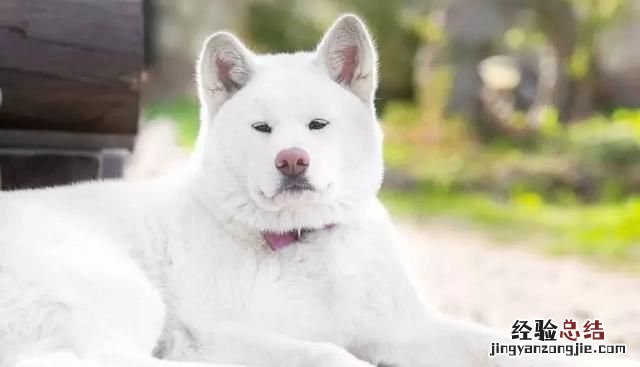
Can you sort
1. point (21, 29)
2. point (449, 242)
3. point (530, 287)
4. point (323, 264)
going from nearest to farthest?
point (323, 264) → point (21, 29) → point (530, 287) → point (449, 242)

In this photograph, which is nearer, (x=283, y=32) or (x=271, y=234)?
(x=271, y=234)

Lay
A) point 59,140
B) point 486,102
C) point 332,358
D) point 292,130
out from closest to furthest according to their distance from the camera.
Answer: point 332,358, point 292,130, point 59,140, point 486,102

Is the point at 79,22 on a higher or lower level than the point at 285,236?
higher

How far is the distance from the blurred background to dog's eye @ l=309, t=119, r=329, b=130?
176 inches

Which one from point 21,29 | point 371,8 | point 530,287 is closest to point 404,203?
point 371,8

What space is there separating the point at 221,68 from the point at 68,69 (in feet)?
2.63

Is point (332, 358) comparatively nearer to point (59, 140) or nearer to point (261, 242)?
point (261, 242)

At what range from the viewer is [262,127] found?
6.60 ft

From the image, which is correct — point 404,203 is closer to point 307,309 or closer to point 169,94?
point 169,94

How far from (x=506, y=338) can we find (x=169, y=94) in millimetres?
8807

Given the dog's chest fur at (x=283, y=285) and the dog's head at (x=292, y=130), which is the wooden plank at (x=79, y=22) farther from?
the dog's chest fur at (x=283, y=285)

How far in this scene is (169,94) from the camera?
34.3 ft

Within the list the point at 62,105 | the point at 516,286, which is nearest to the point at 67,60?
the point at 62,105

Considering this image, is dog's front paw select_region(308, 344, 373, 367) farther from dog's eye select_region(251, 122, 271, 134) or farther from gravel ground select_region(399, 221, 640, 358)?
gravel ground select_region(399, 221, 640, 358)
